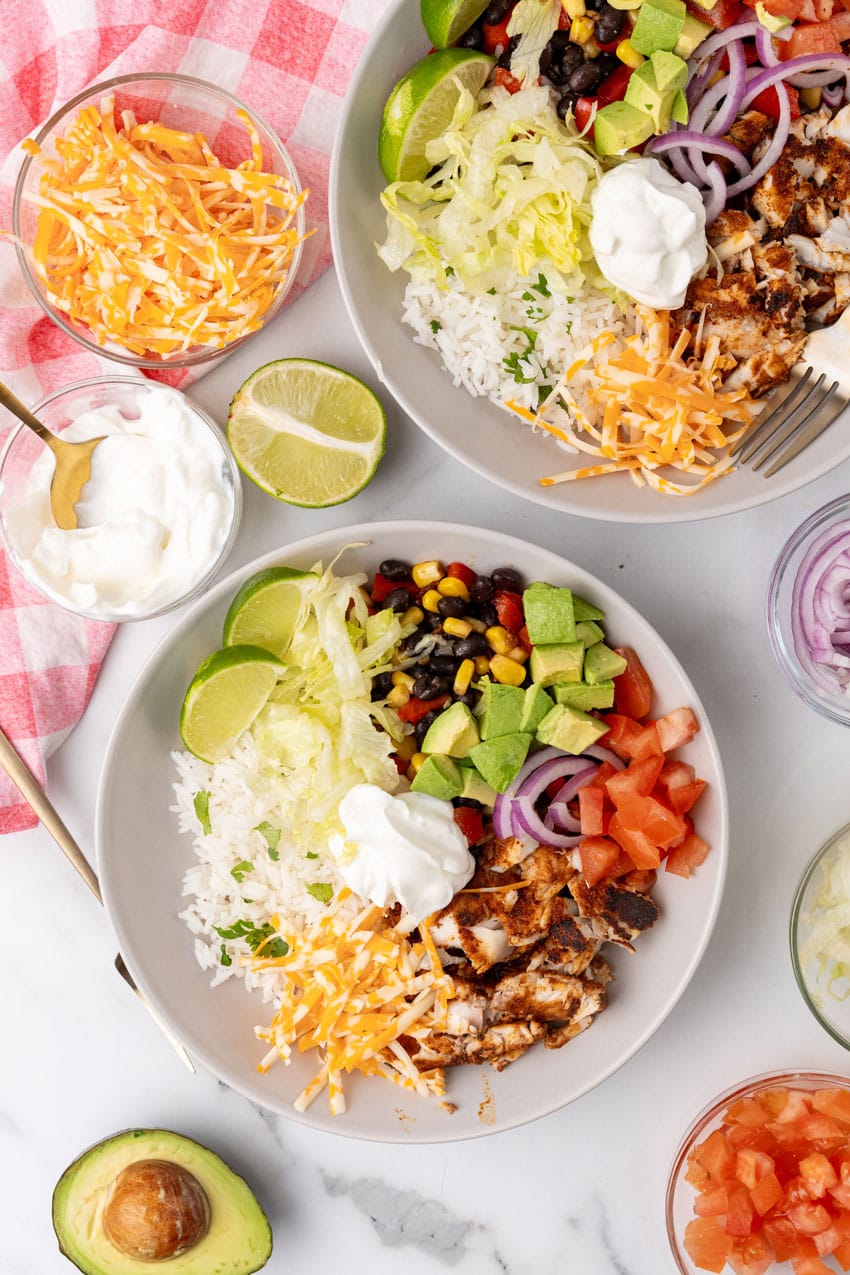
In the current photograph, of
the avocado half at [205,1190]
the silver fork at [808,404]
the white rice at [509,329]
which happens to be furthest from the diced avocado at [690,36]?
the avocado half at [205,1190]

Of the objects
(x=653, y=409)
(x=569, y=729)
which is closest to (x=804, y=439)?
(x=653, y=409)

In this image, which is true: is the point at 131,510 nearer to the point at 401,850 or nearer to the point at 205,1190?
the point at 401,850

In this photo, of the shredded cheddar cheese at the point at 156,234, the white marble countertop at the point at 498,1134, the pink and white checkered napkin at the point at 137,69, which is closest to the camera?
the shredded cheddar cheese at the point at 156,234

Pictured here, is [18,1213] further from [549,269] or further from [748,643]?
[549,269]

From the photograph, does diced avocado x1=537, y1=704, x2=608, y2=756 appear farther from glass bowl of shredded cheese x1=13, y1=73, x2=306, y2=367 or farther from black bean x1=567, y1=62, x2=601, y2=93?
black bean x1=567, y1=62, x2=601, y2=93

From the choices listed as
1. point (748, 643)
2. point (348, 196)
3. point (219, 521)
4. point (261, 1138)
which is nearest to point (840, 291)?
point (748, 643)

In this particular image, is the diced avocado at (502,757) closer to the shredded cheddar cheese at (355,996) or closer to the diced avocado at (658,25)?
the shredded cheddar cheese at (355,996)

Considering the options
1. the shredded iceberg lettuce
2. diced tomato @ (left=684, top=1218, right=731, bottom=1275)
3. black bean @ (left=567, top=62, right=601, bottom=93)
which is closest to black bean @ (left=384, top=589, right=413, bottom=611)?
the shredded iceberg lettuce
